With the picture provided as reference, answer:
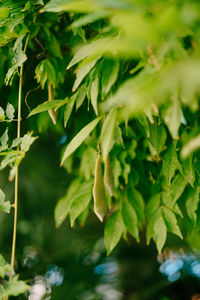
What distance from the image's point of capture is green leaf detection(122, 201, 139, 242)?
1.37 metres

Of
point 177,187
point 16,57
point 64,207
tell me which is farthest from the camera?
point 64,207

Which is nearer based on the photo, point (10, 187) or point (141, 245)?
point (10, 187)

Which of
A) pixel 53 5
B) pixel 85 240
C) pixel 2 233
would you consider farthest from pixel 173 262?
pixel 53 5

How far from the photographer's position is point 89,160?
1562mm

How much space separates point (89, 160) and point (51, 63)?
1.44 ft

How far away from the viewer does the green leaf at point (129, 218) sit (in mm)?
1365

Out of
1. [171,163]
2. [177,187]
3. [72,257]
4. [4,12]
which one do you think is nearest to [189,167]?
[171,163]

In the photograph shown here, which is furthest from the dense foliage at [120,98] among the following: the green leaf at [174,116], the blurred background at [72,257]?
the blurred background at [72,257]

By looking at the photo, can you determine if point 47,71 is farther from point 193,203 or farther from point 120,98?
point 120,98

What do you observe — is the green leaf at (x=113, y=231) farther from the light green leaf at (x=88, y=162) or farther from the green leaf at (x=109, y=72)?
the green leaf at (x=109, y=72)

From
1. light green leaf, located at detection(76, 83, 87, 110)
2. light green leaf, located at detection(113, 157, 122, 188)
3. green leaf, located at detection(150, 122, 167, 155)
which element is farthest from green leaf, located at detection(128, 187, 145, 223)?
light green leaf, located at detection(76, 83, 87, 110)

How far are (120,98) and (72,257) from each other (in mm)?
2187

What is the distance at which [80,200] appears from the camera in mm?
1392

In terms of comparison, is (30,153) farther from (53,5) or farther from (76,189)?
(53,5)
